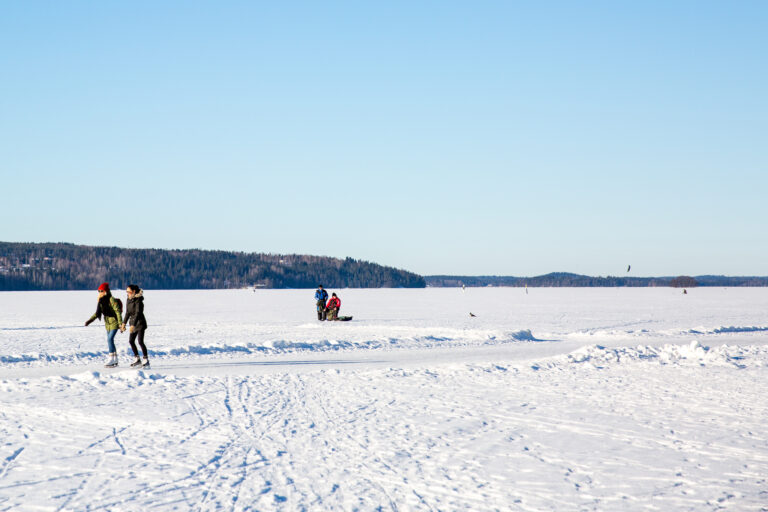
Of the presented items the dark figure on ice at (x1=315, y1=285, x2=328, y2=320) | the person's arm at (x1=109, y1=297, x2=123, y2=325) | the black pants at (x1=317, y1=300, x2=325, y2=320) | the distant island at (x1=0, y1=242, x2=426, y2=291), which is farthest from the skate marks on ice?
the distant island at (x1=0, y1=242, x2=426, y2=291)

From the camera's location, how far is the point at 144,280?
579 feet

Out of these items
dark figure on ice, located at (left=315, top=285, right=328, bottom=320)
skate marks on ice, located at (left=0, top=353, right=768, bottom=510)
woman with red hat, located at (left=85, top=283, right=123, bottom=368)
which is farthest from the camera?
dark figure on ice, located at (left=315, top=285, right=328, bottom=320)

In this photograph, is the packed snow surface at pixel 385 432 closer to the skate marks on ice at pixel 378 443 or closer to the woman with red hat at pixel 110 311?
the skate marks on ice at pixel 378 443

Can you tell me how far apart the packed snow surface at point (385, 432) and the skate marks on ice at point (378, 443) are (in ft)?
0.09

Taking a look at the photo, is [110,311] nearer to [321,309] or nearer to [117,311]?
[117,311]

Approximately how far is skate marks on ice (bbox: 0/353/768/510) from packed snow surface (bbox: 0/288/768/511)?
0.09ft

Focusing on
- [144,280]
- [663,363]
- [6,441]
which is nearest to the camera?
[6,441]

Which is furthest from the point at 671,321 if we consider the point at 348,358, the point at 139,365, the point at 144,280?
the point at 144,280

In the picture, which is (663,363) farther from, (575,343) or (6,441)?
(6,441)

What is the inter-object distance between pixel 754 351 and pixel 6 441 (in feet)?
56.6

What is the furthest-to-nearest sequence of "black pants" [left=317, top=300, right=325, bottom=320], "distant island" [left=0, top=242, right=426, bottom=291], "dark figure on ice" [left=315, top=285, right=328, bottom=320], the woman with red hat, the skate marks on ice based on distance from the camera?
1. "distant island" [left=0, top=242, right=426, bottom=291]
2. "black pants" [left=317, top=300, right=325, bottom=320]
3. "dark figure on ice" [left=315, top=285, right=328, bottom=320]
4. the woman with red hat
5. the skate marks on ice

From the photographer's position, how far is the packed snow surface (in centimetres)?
588

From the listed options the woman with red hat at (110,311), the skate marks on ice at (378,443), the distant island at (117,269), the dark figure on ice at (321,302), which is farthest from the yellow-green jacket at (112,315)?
the distant island at (117,269)

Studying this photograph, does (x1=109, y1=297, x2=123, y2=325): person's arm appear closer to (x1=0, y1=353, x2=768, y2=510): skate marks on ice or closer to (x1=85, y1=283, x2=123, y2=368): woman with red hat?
(x1=85, y1=283, x2=123, y2=368): woman with red hat
